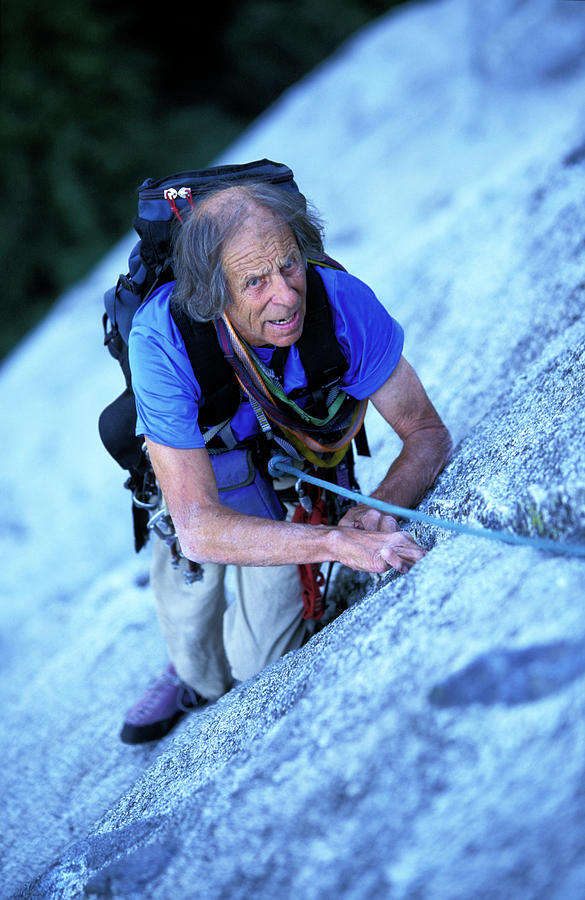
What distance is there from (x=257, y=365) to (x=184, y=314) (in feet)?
0.82

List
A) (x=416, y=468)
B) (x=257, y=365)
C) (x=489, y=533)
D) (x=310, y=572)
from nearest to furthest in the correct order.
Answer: (x=489, y=533) → (x=257, y=365) → (x=416, y=468) → (x=310, y=572)

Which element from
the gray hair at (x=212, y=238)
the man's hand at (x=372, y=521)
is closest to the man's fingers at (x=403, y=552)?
the man's hand at (x=372, y=521)

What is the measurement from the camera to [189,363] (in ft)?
7.14

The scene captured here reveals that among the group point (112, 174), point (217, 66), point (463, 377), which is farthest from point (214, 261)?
point (217, 66)

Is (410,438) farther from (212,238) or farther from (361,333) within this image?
(212,238)

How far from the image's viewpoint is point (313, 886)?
4.64ft

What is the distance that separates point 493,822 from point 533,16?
32.4ft

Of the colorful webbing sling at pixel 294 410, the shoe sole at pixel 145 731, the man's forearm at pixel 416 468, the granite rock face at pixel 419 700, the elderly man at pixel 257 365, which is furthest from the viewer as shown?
the shoe sole at pixel 145 731

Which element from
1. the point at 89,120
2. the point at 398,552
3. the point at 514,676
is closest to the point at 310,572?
the point at 398,552

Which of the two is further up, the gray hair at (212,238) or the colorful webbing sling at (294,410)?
the gray hair at (212,238)

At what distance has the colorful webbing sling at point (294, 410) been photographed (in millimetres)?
2197

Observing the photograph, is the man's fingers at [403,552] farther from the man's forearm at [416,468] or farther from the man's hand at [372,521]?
the man's forearm at [416,468]

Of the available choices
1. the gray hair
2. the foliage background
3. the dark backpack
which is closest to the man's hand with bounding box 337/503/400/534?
the dark backpack

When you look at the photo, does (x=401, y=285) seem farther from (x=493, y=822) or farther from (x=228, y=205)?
(x=493, y=822)
